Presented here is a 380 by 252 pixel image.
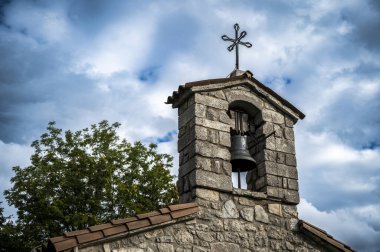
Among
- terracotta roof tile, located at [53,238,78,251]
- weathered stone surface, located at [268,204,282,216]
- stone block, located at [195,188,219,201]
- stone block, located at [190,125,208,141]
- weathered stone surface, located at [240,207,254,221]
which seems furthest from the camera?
weathered stone surface, located at [268,204,282,216]

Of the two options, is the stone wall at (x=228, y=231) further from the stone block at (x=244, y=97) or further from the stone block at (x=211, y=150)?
the stone block at (x=244, y=97)

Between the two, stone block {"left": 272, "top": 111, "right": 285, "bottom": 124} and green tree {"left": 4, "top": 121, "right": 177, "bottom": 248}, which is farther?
green tree {"left": 4, "top": 121, "right": 177, "bottom": 248}

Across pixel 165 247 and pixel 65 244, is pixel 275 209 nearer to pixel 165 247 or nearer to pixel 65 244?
pixel 165 247

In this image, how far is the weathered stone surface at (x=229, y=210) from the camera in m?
5.53

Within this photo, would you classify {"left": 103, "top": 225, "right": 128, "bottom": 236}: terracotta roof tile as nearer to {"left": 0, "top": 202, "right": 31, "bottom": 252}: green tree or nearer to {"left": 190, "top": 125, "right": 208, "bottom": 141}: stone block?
{"left": 190, "top": 125, "right": 208, "bottom": 141}: stone block

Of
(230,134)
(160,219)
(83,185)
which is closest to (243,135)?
(230,134)

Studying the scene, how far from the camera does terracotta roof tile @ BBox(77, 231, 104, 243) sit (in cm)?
463

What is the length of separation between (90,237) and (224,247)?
1.49 m

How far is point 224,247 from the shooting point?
5.36 meters

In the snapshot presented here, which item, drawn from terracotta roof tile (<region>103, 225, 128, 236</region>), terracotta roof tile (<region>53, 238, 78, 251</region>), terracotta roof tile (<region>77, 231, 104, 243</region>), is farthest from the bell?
terracotta roof tile (<region>53, 238, 78, 251</region>)

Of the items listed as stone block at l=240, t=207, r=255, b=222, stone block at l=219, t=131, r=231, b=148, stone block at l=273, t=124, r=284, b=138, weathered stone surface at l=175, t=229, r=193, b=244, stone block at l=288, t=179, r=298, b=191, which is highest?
stone block at l=273, t=124, r=284, b=138

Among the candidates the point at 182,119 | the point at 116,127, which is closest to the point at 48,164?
the point at 116,127

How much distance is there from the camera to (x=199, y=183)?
5492 mm

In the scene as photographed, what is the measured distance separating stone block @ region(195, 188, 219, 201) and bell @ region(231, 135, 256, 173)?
626 mm
